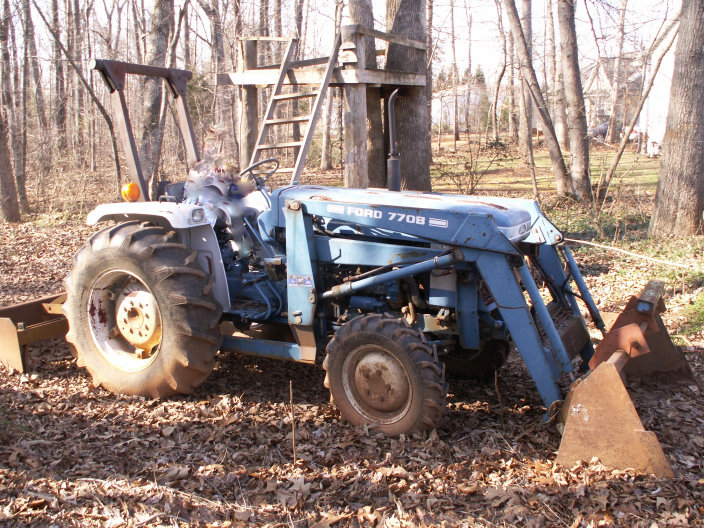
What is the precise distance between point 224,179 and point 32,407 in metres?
2.18

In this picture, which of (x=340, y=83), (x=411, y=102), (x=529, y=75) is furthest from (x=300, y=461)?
(x=529, y=75)

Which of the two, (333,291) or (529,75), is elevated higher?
(529,75)

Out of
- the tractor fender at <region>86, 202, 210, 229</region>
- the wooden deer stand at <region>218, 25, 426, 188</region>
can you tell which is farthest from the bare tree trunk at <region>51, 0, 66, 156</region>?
the tractor fender at <region>86, 202, 210, 229</region>

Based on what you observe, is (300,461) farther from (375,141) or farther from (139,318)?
(375,141)

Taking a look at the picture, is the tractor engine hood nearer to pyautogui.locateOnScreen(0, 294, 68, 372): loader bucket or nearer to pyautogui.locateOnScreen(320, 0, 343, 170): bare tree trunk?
pyautogui.locateOnScreen(0, 294, 68, 372): loader bucket

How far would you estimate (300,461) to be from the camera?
3.62 metres

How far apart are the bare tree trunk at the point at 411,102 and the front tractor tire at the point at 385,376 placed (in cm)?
560

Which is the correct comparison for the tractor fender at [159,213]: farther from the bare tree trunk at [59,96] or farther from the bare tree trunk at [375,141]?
the bare tree trunk at [59,96]

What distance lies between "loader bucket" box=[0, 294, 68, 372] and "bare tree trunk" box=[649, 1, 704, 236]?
803 centimetres

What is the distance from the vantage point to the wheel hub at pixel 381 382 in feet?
12.4

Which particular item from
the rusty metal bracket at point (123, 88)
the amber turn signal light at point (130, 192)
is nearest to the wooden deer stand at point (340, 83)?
the rusty metal bracket at point (123, 88)

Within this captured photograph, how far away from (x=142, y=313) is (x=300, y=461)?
1.77 meters

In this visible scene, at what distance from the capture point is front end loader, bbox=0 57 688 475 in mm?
3686

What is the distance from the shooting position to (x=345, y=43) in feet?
25.8
